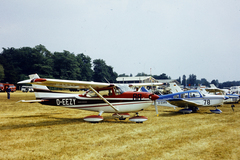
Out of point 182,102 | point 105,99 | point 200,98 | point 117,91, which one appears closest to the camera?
point 105,99

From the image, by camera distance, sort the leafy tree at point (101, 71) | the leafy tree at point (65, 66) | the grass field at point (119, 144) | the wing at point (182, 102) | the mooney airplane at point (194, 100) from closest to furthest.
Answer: the grass field at point (119, 144) → the wing at point (182, 102) → the mooney airplane at point (194, 100) → the leafy tree at point (65, 66) → the leafy tree at point (101, 71)

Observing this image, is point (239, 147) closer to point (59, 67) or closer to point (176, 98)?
point (176, 98)

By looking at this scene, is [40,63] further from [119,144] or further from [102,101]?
[119,144]

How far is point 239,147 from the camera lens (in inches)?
221

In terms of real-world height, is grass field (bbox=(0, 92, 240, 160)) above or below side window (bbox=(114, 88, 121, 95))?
below

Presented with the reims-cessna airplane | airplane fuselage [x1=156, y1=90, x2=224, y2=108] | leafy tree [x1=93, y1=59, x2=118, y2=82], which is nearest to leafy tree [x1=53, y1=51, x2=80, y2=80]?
leafy tree [x1=93, y1=59, x2=118, y2=82]

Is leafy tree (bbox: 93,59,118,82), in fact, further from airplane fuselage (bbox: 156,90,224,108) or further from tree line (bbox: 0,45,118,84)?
airplane fuselage (bbox: 156,90,224,108)

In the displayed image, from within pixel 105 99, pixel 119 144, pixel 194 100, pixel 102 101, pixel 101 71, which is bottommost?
pixel 119 144

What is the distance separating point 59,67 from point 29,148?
84.2m

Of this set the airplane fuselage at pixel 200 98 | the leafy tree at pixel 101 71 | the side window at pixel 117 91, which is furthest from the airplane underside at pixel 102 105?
the leafy tree at pixel 101 71

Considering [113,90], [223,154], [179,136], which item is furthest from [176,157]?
[113,90]

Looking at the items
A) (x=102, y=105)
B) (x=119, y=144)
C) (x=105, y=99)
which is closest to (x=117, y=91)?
(x=105, y=99)

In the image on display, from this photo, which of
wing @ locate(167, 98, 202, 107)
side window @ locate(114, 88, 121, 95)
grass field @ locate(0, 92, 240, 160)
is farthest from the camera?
wing @ locate(167, 98, 202, 107)

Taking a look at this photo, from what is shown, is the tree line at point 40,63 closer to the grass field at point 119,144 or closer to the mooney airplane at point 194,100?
the mooney airplane at point 194,100
